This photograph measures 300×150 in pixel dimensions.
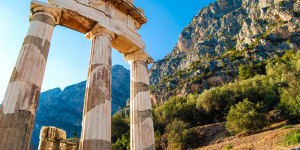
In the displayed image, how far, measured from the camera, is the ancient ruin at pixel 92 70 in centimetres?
618

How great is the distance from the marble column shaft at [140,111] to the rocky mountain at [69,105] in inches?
4824

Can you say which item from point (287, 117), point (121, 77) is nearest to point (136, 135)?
point (287, 117)

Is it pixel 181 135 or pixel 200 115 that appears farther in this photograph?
pixel 200 115

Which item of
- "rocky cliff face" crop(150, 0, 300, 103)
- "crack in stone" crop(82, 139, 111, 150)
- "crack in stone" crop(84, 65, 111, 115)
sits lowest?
"crack in stone" crop(82, 139, 111, 150)

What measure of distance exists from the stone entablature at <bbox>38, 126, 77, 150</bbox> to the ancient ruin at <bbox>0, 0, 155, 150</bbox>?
22.7 ft

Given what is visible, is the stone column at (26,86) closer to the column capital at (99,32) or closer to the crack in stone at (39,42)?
the crack in stone at (39,42)

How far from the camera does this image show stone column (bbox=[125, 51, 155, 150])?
9.05 meters

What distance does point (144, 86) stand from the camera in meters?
10.6

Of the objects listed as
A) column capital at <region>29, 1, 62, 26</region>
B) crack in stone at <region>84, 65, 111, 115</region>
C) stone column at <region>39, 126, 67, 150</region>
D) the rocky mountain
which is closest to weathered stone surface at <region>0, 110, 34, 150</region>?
crack in stone at <region>84, 65, 111, 115</region>

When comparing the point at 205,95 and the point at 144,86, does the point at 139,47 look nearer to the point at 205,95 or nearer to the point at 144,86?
the point at 144,86

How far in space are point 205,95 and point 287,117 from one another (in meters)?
18.6

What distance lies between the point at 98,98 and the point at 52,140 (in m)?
7.87

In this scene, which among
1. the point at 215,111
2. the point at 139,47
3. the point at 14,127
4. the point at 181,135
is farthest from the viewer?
the point at 215,111

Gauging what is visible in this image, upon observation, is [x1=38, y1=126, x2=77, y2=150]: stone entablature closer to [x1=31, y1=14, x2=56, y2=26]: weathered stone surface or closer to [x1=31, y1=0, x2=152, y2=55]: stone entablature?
[x1=31, y1=0, x2=152, y2=55]: stone entablature
